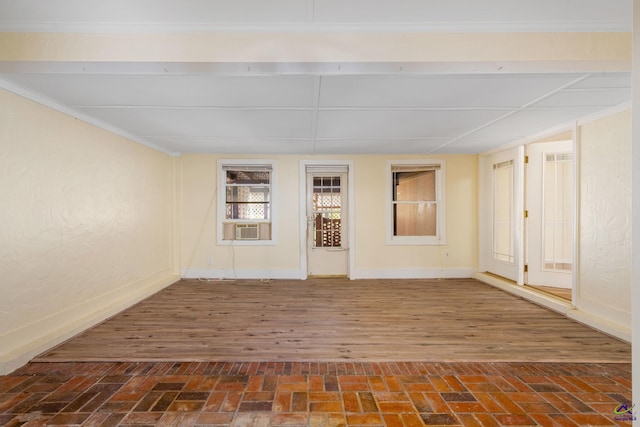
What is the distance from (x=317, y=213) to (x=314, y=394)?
3.94 meters

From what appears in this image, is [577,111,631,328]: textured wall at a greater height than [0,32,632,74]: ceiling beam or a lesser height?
lesser

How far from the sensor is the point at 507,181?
514 centimetres

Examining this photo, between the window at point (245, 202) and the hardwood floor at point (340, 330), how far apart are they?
123cm

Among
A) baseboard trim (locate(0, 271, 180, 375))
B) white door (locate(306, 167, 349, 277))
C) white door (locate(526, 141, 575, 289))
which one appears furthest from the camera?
white door (locate(306, 167, 349, 277))

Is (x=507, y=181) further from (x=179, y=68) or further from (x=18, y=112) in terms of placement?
(x=18, y=112)

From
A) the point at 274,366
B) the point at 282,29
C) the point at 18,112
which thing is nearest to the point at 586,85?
the point at 282,29

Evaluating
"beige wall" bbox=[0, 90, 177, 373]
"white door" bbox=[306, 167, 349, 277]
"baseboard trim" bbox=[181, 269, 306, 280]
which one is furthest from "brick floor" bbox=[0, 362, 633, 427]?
"white door" bbox=[306, 167, 349, 277]

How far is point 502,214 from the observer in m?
5.23

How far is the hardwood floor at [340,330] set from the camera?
268 centimetres

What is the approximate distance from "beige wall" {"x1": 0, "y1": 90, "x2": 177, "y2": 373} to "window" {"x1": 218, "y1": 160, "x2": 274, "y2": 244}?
4.44 ft

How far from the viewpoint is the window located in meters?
5.70

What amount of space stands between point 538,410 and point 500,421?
32cm

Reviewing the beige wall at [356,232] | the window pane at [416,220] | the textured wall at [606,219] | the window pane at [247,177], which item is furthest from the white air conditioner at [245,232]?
the textured wall at [606,219]

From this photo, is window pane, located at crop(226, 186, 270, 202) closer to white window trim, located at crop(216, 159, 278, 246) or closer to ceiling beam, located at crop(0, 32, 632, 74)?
white window trim, located at crop(216, 159, 278, 246)
